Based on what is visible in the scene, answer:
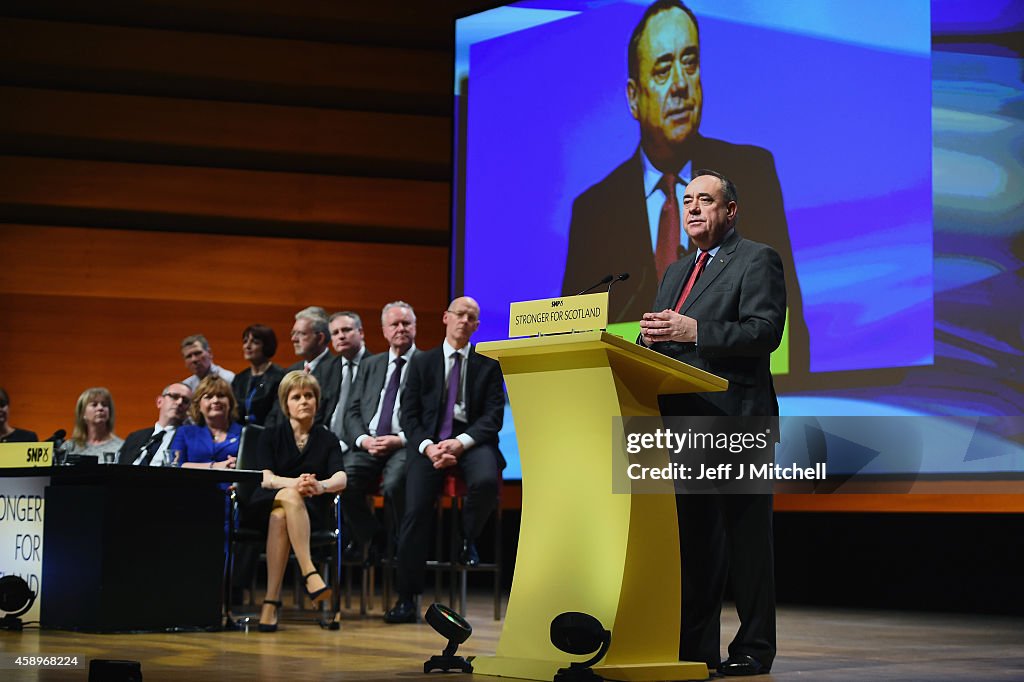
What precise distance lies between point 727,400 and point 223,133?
5585 mm

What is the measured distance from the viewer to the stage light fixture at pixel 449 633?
298 centimetres

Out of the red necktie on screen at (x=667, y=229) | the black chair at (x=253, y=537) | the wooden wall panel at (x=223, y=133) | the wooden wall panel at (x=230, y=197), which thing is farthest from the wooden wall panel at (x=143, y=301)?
the black chair at (x=253, y=537)

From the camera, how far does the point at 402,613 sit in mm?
5031

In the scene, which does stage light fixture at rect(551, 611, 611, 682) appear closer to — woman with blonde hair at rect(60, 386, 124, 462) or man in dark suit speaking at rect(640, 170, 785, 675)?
man in dark suit speaking at rect(640, 170, 785, 675)

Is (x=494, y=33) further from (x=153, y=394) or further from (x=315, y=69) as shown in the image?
(x=153, y=394)

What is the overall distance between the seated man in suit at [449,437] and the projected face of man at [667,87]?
1.33 metres

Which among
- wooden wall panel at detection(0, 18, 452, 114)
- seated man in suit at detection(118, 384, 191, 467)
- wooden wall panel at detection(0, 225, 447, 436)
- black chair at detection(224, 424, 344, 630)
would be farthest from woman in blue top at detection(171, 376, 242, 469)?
wooden wall panel at detection(0, 18, 452, 114)

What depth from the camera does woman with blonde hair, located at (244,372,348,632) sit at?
4.62 metres

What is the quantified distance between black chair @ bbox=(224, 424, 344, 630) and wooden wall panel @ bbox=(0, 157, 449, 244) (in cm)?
339

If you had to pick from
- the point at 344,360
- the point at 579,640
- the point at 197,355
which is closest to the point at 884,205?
the point at 344,360

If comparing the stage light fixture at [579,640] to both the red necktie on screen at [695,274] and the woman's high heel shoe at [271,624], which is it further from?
the woman's high heel shoe at [271,624]

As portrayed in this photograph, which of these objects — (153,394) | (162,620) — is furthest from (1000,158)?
(153,394)

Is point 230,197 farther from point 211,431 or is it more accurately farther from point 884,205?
point 884,205

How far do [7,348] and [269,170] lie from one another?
2012 millimetres
